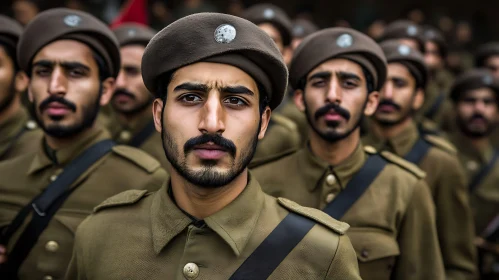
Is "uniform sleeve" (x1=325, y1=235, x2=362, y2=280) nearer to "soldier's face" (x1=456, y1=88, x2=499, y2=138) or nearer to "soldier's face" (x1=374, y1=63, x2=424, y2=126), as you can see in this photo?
"soldier's face" (x1=374, y1=63, x2=424, y2=126)

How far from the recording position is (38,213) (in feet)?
13.2

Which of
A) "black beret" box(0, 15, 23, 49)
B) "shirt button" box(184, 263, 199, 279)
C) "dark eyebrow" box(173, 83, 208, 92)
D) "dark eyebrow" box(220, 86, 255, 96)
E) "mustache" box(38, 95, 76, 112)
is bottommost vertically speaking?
"black beret" box(0, 15, 23, 49)

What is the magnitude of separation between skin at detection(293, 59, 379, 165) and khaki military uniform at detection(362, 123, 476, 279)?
4.10 ft

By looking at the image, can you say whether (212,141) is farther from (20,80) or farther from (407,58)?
(407,58)

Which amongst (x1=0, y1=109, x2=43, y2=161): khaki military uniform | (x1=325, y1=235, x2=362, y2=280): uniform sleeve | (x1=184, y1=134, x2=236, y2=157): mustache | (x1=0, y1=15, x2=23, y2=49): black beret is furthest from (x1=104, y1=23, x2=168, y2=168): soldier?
(x1=325, y1=235, x2=362, y2=280): uniform sleeve

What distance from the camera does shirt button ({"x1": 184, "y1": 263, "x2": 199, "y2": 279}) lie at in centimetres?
298

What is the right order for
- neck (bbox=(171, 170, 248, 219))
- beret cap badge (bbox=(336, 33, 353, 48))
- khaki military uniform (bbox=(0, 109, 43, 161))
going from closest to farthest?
neck (bbox=(171, 170, 248, 219)) < beret cap badge (bbox=(336, 33, 353, 48)) < khaki military uniform (bbox=(0, 109, 43, 161))

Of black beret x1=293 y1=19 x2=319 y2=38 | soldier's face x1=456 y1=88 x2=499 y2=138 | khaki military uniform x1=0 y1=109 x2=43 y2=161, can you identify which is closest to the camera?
khaki military uniform x1=0 y1=109 x2=43 y2=161

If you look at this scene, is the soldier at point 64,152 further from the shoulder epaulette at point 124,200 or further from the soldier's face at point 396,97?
the soldier's face at point 396,97

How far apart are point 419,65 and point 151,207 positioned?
356 cm

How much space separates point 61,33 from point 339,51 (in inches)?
72.9

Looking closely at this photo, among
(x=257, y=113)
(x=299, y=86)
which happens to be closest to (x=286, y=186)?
(x=299, y=86)

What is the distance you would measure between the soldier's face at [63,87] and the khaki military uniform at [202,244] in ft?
4.11

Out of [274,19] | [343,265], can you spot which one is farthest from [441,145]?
[343,265]
